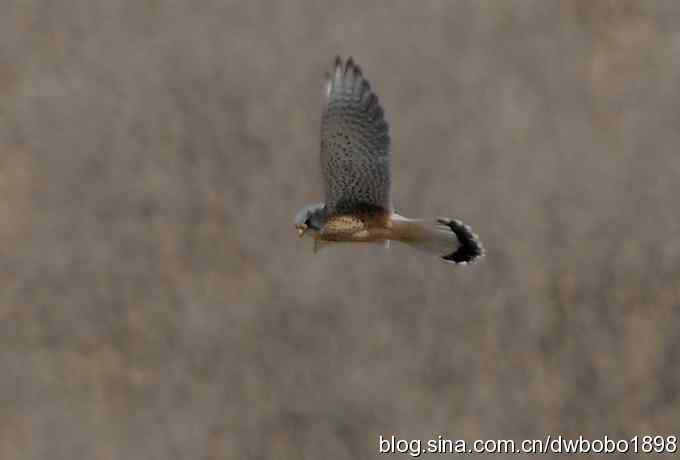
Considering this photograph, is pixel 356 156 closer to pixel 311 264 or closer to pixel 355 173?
pixel 355 173

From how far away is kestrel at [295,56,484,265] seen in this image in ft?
26.5

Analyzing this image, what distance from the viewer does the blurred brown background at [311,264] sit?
16.1 m

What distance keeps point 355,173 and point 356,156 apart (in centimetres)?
8

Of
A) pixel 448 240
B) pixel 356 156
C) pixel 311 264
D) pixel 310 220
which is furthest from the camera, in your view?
pixel 311 264

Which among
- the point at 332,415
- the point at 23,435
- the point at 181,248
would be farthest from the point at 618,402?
the point at 23,435

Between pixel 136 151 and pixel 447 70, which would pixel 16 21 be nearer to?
pixel 136 151

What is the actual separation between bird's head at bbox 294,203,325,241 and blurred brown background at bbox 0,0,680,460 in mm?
7572

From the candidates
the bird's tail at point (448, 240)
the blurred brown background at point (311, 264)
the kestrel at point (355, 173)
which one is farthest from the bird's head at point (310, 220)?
the blurred brown background at point (311, 264)

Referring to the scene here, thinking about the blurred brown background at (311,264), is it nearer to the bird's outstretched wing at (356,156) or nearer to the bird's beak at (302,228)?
the bird's beak at (302,228)

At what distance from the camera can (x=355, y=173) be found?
809 cm

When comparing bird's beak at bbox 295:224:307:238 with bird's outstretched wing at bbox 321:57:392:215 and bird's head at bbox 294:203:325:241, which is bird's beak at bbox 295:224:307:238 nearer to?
bird's head at bbox 294:203:325:241

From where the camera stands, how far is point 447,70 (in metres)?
16.9

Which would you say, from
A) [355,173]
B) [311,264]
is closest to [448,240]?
[355,173]

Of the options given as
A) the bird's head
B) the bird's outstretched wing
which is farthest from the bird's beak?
the bird's outstretched wing
